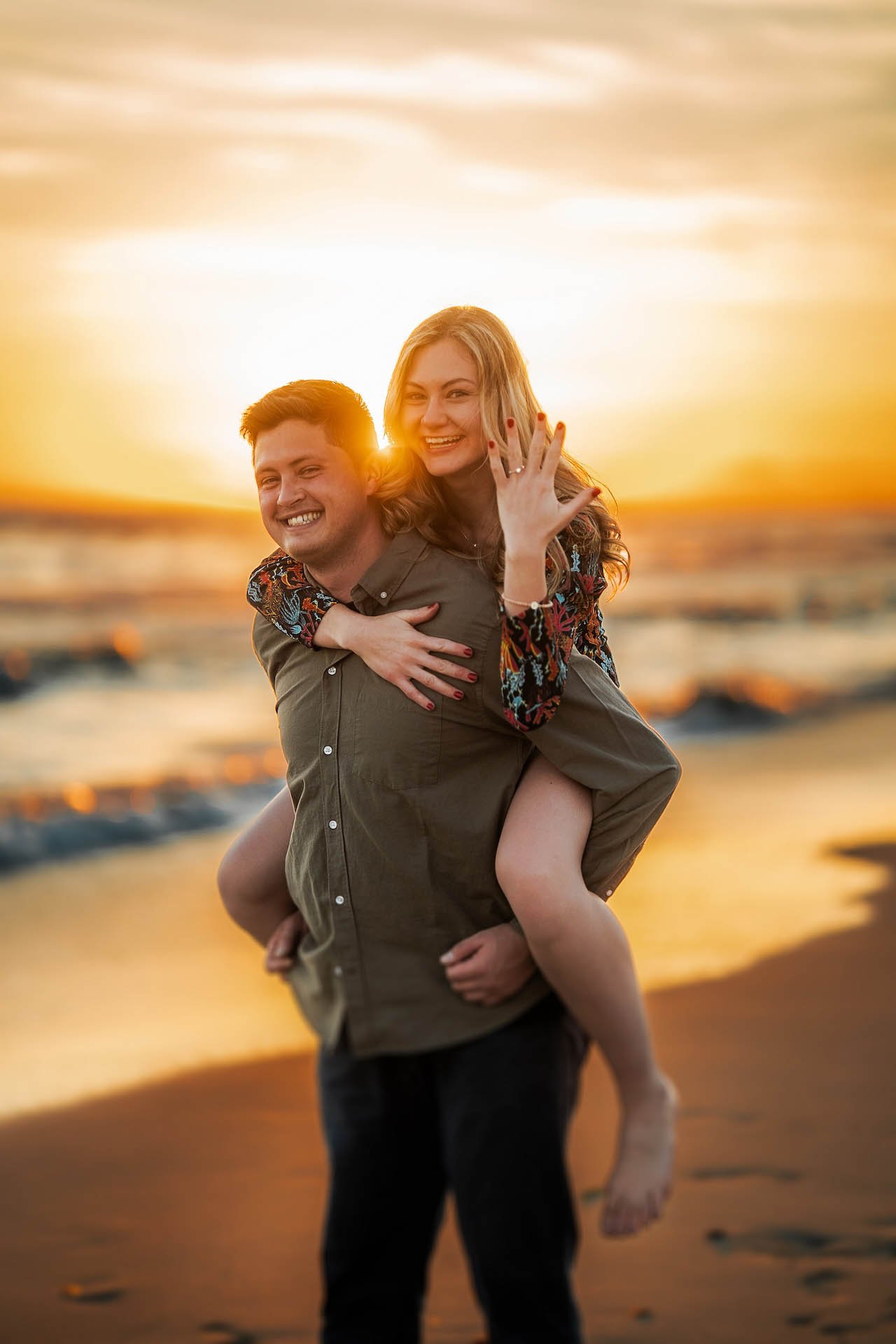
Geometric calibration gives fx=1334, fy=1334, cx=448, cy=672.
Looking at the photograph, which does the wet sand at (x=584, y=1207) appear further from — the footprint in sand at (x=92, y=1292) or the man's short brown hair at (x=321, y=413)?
the man's short brown hair at (x=321, y=413)

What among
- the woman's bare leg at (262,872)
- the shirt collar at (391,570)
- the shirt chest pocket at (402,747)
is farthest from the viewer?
the woman's bare leg at (262,872)

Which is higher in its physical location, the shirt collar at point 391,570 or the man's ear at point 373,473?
the man's ear at point 373,473

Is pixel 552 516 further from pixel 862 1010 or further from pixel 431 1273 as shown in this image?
pixel 862 1010

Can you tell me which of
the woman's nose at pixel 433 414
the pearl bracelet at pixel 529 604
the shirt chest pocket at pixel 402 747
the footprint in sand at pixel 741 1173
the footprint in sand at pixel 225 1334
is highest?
the woman's nose at pixel 433 414

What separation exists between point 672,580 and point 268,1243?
86.7ft

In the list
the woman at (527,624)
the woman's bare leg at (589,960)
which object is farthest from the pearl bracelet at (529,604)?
the woman's bare leg at (589,960)

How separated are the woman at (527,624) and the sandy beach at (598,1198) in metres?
1.07

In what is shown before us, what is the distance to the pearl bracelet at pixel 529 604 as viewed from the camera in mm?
2234

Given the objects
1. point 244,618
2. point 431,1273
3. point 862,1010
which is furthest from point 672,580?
point 431,1273

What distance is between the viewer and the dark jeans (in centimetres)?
237

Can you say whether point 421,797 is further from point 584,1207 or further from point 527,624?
point 584,1207

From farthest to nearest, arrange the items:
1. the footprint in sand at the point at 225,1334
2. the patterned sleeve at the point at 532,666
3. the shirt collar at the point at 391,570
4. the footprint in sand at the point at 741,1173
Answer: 1. the footprint in sand at the point at 741,1173
2. the footprint in sand at the point at 225,1334
3. the shirt collar at the point at 391,570
4. the patterned sleeve at the point at 532,666

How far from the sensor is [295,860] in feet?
8.41

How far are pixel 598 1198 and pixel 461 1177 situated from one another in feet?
5.65
